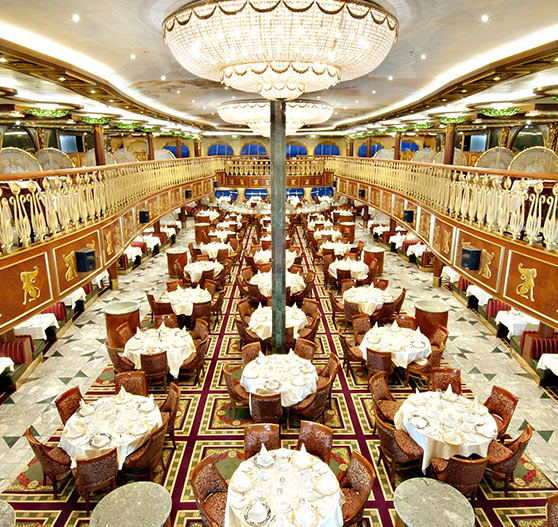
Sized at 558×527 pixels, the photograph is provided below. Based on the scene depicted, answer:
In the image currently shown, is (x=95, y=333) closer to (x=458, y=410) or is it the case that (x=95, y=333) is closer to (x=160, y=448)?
(x=160, y=448)

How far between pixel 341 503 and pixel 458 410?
253 centimetres

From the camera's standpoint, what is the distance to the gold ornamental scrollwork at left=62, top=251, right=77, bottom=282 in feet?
22.2

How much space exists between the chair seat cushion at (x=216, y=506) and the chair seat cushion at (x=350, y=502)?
4.55 ft

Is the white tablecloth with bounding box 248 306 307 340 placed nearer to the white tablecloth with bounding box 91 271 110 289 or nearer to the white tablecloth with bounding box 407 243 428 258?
the white tablecloth with bounding box 91 271 110 289

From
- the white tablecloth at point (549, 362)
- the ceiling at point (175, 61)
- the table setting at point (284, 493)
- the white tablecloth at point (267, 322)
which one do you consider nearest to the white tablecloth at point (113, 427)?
the table setting at point (284, 493)

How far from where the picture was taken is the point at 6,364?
8000 millimetres

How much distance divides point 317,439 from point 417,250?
12.8m

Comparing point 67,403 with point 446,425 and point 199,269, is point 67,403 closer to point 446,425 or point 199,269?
point 446,425

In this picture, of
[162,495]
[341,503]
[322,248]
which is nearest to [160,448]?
[162,495]

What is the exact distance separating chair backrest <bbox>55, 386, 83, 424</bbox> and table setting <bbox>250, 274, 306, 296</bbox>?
6.08 meters

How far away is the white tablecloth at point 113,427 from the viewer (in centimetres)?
555

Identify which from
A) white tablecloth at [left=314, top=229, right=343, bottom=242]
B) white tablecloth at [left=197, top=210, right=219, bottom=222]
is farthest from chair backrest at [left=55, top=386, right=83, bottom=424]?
white tablecloth at [left=197, top=210, right=219, bottom=222]

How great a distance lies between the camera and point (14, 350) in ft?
28.6

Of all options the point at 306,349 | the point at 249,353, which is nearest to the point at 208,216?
the point at 249,353
